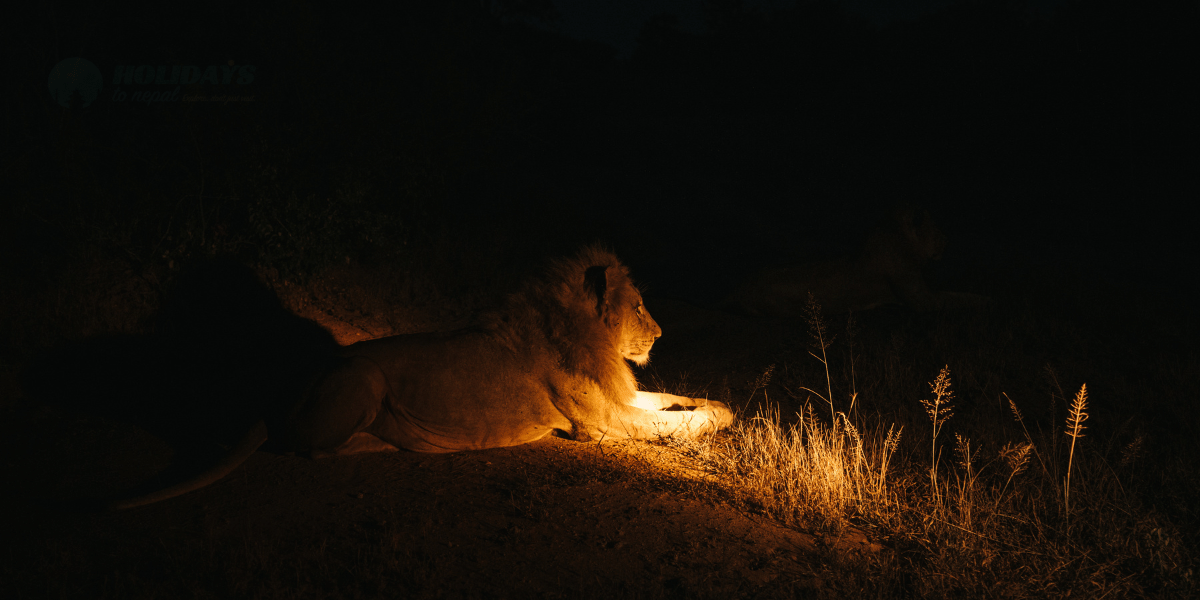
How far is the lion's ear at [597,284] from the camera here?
582 cm

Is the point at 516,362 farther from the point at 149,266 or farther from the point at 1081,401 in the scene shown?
the point at 149,266

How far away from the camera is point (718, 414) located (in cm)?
577

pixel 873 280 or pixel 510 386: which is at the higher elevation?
pixel 873 280

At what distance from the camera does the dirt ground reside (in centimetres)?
346

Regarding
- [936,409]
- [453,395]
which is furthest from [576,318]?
[936,409]

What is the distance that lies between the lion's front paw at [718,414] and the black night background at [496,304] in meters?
Result: 0.10

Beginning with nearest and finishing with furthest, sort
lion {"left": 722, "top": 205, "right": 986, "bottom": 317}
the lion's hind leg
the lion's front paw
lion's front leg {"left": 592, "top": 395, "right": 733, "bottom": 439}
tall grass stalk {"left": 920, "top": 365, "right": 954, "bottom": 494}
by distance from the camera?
1. tall grass stalk {"left": 920, "top": 365, "right": 954, "bottom": 494}
2. the lion's hind leg
3. lion's front leg {"left": 592, "top": 395, "right": 733, "bottom": 439}
4. the lion's front paw
5. lion {"left": 722, "top": 205, "right": 986, "bottom": 317}

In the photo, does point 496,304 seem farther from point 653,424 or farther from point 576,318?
point 653,424

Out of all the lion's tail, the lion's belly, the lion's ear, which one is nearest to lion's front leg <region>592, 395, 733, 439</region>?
the lion's belly

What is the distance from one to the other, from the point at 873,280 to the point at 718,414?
15.1 feet

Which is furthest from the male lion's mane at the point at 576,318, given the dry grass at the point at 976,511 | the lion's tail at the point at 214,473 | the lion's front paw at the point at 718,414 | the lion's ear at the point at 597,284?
the lion's tail at the point at 214,473

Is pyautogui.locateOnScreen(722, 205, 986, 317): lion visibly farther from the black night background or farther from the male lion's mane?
the male lion's mane

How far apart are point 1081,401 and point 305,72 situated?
32.0 feet

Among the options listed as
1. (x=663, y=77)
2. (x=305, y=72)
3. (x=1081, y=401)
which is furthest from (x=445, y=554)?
(x=663, y=77)
